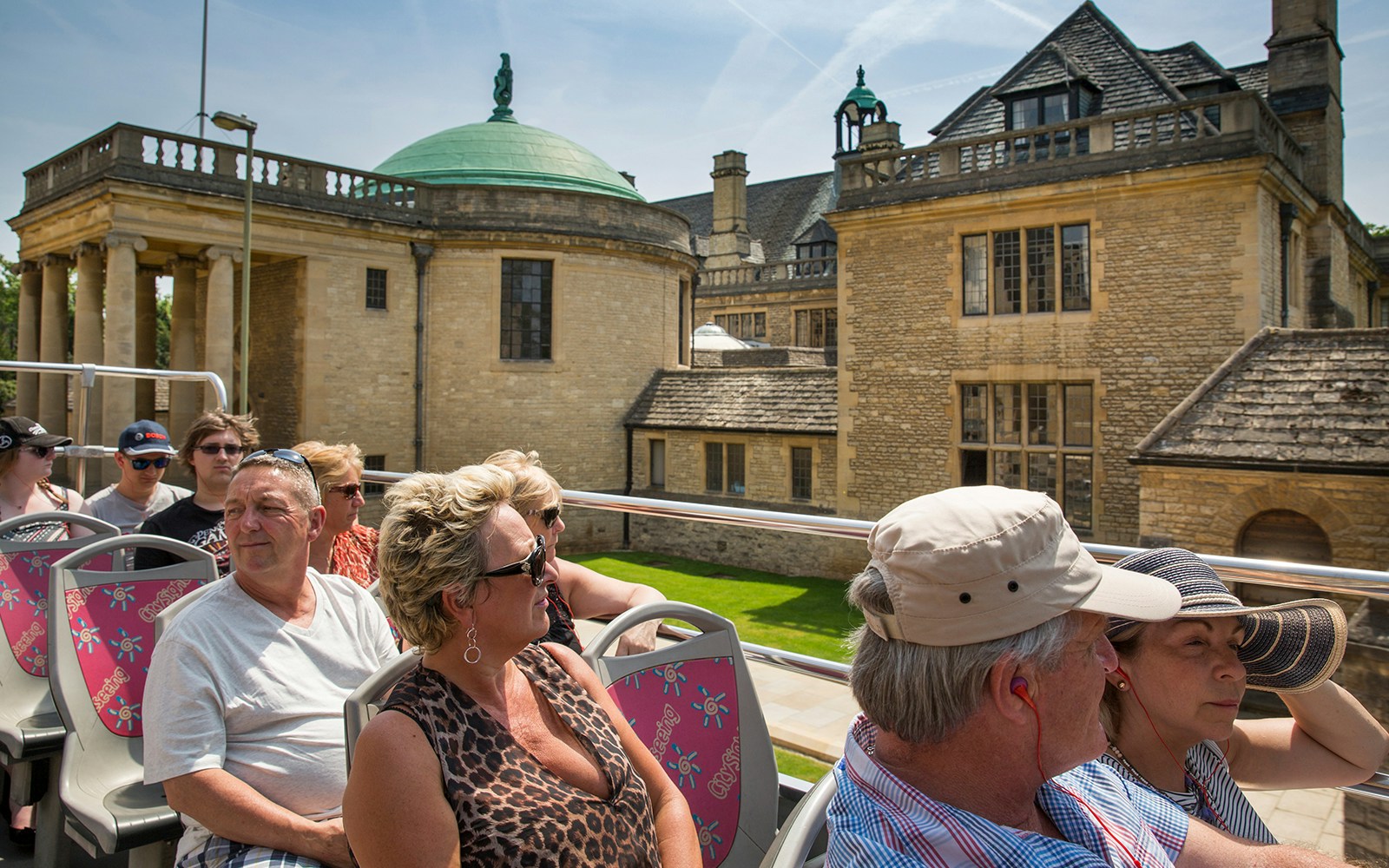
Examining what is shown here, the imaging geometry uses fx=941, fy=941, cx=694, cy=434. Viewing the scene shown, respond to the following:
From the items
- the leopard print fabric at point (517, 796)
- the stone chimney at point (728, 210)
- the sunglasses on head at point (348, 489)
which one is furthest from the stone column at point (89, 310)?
the stone chimney at point (728, 210)

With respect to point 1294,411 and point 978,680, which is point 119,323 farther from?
point 978,680

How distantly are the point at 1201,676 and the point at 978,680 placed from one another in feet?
3.39

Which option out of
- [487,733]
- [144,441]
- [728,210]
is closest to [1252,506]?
[144,441]

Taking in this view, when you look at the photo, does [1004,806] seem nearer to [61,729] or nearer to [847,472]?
[61,729]

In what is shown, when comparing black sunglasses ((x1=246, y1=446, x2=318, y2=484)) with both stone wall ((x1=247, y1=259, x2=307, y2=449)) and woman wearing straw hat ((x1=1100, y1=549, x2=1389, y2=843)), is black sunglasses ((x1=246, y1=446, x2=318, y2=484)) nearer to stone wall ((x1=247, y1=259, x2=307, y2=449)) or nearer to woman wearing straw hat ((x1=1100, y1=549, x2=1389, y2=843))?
woman wearing straw hat ((x1=1100, y1=549, x2=1389, y2=843))

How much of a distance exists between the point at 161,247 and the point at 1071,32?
21445 mm

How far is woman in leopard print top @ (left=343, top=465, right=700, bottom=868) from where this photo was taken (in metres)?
2.11

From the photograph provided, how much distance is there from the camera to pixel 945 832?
5.28 feet

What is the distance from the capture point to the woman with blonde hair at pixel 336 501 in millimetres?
4312

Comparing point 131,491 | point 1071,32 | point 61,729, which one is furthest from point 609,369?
point 61,729

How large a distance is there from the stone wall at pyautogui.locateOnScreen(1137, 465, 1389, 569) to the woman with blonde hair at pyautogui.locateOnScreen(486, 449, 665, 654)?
428 inches

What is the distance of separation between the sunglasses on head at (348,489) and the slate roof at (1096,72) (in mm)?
18315

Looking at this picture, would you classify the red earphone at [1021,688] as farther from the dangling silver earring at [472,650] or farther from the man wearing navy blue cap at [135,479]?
the man wearing navy blue cap at [135,479]

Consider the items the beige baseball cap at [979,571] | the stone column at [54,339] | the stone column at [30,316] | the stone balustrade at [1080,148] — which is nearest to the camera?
the beige baseball cap at [979,571]
